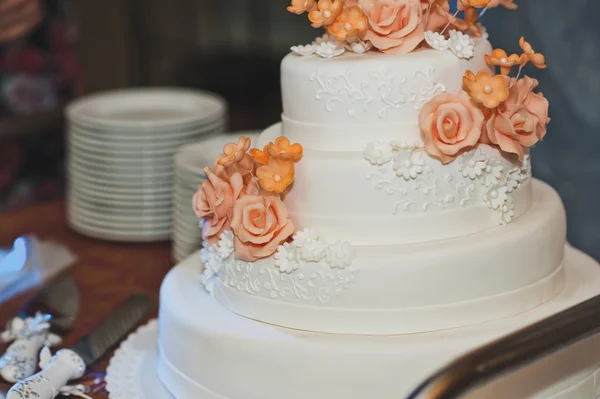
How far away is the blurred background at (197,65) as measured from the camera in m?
2.10

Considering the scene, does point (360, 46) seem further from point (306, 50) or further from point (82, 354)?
point (82, 354)

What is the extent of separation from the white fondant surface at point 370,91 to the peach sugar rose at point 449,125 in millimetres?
37

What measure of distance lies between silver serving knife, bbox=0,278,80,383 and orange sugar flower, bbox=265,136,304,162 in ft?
2.32

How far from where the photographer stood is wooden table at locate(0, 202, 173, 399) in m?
2.09

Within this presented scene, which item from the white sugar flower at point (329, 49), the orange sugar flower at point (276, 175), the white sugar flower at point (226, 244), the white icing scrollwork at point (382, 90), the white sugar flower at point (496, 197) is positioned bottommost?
the white sugar flower at point (226, 244)

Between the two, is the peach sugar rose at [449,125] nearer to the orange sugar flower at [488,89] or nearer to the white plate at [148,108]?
the orange sugar flower at [488,89]

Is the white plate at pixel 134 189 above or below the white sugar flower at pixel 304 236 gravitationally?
below

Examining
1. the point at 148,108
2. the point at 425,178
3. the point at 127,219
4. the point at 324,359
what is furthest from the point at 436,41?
the point at 148,108

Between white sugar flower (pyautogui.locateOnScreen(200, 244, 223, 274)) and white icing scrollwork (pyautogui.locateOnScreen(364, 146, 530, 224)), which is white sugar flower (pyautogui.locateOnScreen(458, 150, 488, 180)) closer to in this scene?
white icing scrollwork (pyautogui.locateOnScreen(364, 146, 530, 224))

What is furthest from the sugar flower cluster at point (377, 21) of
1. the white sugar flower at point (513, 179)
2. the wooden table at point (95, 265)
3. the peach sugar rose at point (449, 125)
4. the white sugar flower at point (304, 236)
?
the wooden table at point (95, 265)

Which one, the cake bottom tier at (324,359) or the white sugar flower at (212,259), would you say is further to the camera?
the white sugar flower at (212,259)

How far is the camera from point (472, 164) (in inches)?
60.5

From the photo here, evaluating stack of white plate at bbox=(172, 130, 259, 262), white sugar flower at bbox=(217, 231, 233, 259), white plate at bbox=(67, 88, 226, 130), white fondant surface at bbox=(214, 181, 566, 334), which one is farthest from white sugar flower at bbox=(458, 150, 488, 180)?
white plate at bbox=(67, 88, 226, 130)

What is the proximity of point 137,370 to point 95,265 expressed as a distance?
67cm
